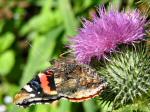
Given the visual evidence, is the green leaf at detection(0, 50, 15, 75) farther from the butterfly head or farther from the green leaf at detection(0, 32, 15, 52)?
the butterfly head

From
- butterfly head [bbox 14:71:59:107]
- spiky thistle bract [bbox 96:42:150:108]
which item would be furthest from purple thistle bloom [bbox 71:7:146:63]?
butterfly head [bbox 14:71:59:107]

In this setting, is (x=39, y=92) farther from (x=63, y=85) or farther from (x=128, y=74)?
(x=128, y=74)

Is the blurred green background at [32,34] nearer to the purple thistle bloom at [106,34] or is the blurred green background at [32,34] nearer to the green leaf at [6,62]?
the green leaf at [6,62]

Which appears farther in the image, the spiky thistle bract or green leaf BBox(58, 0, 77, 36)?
green leaf BBox(58, 0, 77, 36)

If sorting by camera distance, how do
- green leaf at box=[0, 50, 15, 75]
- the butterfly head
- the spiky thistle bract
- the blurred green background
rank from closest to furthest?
1. the butterfly head
2. the spiky thistle bract
3. the blurred green background
4. green leaf at box=[0, 50, 15, 75]

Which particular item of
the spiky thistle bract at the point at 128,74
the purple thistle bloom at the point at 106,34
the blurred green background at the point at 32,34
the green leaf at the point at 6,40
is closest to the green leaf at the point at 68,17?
the blurred green background at the point at 32,34

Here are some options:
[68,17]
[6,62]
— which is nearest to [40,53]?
[68,17]
